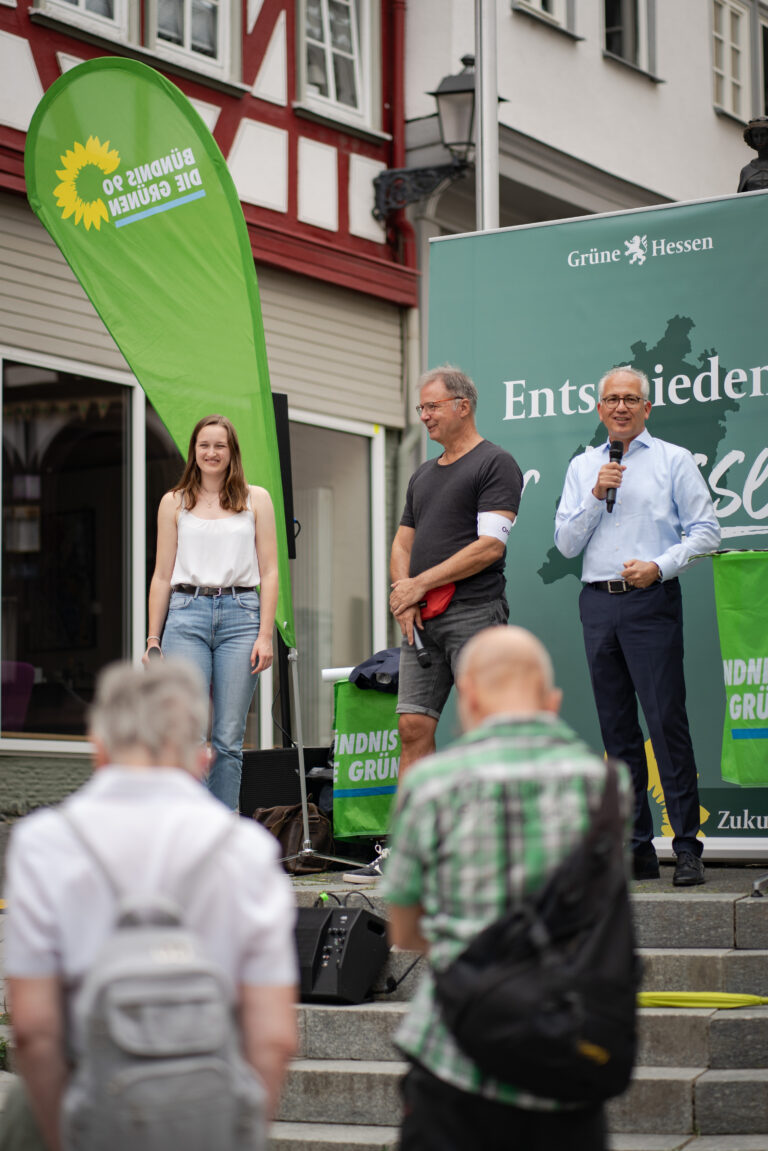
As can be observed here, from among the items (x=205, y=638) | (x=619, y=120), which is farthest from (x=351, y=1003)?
(x=619, y=120)

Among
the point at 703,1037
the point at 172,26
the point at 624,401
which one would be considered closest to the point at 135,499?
the point at 172,26

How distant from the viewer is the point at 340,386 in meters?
12.8

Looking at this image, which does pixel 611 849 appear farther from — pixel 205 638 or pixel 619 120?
pixel 619 120

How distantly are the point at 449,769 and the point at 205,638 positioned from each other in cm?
383

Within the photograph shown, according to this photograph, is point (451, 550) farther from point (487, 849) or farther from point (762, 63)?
point (762, 63)

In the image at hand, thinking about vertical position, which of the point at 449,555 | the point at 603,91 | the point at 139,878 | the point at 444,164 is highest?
the point at 603,91

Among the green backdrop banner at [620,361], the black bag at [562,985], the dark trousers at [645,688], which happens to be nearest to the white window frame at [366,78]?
the green backdrop banner at [620,361]

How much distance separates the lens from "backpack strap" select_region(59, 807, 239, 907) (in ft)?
8.54

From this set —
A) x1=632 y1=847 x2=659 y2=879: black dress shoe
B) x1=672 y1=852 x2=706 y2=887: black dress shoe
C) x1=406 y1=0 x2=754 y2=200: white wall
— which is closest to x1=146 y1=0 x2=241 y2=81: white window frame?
x1=406 y1=0 x2=754 y2=200: white wall

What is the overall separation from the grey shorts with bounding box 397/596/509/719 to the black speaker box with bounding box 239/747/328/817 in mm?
1666

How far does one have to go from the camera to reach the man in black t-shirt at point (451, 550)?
21.6 feet

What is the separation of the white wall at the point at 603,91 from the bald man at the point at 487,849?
10.9 metres

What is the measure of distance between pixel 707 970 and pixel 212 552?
Answer: 8.30ft

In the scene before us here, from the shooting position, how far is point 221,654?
6680 millimetres
